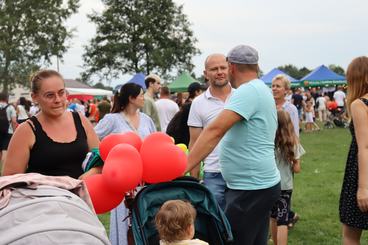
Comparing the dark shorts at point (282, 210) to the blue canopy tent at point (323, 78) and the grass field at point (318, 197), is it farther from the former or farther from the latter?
the blue canopy tent at point (323, 78)

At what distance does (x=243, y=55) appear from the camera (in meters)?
3.31

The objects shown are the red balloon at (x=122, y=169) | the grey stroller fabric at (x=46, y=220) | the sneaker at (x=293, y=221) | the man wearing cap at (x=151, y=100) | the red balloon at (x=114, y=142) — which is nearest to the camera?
the grey stroller fabric at (x=46, y=220)

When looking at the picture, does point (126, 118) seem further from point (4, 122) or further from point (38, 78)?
point (4, 122)

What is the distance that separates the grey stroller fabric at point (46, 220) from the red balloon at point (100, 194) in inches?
31.7

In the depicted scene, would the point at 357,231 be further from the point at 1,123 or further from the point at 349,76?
the point at 1,123

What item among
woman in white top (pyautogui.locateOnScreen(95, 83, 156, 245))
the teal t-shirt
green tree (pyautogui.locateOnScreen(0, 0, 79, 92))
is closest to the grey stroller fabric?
the teal t-shirt

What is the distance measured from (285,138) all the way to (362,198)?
1543mm

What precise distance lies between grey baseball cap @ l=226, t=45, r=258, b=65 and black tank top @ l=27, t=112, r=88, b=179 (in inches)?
46.6

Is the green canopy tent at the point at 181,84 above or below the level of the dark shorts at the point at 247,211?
above

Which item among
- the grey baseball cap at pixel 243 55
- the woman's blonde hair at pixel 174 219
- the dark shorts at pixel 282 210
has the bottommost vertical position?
the dark shorts at pixel 282 210

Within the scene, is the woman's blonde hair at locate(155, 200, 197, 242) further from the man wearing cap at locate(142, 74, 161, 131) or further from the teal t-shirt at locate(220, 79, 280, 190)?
the man wearing cap at locate(142, 74, 161, 131)

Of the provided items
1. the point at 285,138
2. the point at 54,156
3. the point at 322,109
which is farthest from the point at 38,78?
the point at 322,109

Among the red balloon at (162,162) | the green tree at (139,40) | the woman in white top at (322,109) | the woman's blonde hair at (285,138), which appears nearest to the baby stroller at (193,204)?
the red balloon at (162,162)

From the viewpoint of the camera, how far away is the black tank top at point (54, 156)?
3.18m
